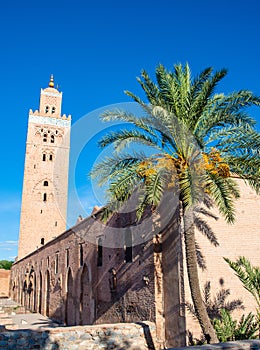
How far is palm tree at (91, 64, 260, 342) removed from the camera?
31.6 ft

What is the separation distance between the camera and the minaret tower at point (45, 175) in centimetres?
4494

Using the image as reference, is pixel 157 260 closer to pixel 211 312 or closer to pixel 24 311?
pixel 211 312

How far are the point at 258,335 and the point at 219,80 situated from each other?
290 inches

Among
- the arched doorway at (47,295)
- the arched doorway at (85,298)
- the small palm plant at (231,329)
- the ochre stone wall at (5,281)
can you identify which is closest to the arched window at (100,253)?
the arched doorway at (85,298)

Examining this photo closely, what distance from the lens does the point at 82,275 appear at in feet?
67.6

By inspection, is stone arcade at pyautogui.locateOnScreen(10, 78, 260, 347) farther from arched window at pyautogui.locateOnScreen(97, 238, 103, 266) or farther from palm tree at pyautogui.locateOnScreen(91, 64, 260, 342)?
palm tree at pyautogui.locateOnScreen(91, 64, 260, 342)

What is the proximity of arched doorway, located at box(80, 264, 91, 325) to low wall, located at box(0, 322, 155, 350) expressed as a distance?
8.02 m

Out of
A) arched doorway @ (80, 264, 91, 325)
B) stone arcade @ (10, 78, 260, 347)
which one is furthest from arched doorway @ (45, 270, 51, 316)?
arched doorway @ (80, 264, 91, 325)

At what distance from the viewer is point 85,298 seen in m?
20.2

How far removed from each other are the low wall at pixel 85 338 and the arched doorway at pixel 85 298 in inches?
316

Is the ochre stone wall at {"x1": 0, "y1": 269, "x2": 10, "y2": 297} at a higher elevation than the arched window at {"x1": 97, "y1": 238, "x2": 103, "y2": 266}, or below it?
below

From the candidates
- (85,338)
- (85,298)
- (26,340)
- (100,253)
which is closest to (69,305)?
(85,298)

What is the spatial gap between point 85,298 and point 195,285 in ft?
39.2

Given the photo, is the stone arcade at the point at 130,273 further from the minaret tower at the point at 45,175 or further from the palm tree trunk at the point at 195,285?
the minaret tower at the point at 45,175
